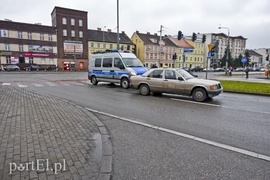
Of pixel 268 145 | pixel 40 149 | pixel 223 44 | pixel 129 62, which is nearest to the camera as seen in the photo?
pixel 40 149

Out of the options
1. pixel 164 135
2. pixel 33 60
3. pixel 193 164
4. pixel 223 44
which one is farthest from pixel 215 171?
pixel 223 44

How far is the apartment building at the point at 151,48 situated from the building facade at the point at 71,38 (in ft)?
63.7

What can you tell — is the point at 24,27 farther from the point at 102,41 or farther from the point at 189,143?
the point at 189,143

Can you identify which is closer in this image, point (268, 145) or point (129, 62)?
point (268, 145)

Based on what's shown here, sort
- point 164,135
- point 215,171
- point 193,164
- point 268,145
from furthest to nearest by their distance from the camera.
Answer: point 164,135 < point 268,145 < point 193,164 < point 215,171

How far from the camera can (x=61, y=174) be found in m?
2.82

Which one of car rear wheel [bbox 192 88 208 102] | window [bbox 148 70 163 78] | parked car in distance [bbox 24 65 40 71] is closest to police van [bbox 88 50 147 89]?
window [bbox 148 70 163 78]

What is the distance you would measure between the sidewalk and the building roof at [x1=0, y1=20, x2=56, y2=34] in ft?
169

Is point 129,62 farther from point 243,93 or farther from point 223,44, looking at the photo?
point 223,44

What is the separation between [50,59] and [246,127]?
54172 millimetres

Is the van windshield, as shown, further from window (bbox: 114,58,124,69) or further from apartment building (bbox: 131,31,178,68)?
apartment building (bbox: 131,31,178,68)

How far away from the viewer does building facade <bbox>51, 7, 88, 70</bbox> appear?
5256cm

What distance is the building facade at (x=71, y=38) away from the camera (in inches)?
2069

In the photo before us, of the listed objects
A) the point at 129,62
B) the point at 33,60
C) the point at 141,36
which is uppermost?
the point at 141,36
